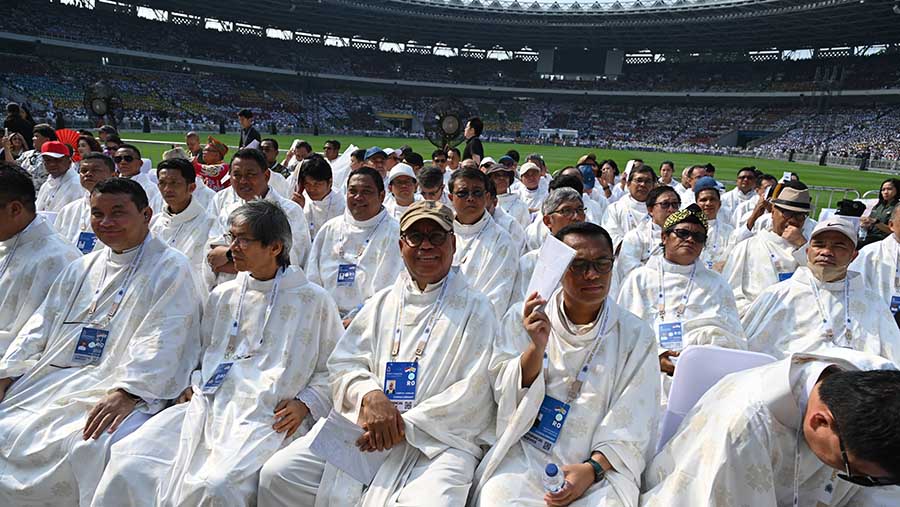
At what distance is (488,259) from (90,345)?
3166 mm

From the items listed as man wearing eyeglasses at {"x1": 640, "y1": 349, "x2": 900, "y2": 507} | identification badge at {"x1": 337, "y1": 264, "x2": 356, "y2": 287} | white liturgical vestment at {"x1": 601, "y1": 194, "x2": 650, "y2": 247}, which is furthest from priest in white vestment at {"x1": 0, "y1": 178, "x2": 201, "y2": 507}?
white liturgical vestment at {"x1": 601, "y1": 194, "x2": 650, "y2": 247}

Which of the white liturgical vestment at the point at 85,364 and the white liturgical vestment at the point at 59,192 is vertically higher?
the white liturgical vestment at the point at 59,192

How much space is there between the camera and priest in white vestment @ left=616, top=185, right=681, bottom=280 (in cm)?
555

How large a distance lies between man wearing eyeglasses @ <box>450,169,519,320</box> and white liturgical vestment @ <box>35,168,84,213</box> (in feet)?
16.9

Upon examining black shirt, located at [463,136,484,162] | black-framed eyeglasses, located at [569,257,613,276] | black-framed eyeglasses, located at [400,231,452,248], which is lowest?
black-framed eyeglasses, located at [569,257,613,276]

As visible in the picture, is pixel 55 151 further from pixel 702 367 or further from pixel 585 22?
pixel 585 22

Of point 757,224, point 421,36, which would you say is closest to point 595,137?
point 421,36

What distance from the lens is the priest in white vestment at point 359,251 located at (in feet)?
16.6

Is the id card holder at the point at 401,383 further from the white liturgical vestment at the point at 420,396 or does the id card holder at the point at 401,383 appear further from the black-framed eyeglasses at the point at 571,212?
the black-framed eyeglasses at the point at 571,212

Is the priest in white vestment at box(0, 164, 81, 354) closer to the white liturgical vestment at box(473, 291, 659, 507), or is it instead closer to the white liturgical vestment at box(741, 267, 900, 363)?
the white liturgical vestment at box(473, 291, 659, 507)

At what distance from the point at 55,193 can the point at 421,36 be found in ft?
186

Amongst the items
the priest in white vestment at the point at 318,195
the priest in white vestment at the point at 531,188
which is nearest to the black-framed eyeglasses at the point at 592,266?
the priest in white vestment at the point at 318,195

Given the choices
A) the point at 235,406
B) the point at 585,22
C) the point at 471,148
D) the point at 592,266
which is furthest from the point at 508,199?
the point at 585,22

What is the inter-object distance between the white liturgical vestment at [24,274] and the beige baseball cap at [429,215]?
2472 mm
